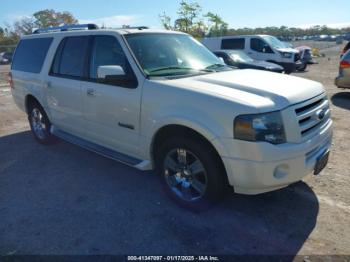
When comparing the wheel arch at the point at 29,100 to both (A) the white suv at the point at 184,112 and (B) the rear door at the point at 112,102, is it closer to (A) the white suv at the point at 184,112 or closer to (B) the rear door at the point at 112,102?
(A) the white suv at the point at 184,112

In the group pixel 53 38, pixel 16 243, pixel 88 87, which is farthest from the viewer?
pixel 53 38

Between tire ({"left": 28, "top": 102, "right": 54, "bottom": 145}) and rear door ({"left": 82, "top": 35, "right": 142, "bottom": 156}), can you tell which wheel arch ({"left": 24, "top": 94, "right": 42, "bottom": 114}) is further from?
rear door ({"left": 82, "top": 35, "right": 142, "bottom": 156})

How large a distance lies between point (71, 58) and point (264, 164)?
11.0 ft

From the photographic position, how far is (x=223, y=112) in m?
3.02

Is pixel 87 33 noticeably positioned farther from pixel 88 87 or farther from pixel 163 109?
pixel 163 109

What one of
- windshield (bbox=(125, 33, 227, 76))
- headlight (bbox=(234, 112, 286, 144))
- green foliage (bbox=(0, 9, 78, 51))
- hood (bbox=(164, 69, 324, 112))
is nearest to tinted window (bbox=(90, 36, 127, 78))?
windshield (bbox=(125, 33, 227, 76))

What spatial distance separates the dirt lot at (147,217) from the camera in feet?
10.1

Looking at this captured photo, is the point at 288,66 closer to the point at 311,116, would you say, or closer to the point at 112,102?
the point at 311,116

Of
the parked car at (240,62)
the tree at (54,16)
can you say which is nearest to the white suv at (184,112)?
the parked car at (240,62)

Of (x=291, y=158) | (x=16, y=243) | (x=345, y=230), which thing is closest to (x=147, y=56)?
(x=291, y=158)

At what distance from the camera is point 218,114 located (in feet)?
10.0

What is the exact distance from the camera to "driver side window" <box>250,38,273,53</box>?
16.7 m

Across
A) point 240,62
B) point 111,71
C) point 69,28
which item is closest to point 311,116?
point 111,71

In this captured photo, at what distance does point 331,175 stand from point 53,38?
472 cm
